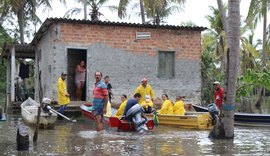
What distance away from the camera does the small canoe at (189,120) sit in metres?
14.9

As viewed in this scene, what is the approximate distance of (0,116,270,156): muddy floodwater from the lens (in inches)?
379

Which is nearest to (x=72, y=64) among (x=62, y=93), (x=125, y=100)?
(x=62, y=93)

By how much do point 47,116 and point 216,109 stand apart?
214 inches

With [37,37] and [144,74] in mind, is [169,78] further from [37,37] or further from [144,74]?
[37,37]

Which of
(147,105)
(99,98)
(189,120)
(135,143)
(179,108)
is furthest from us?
(147,105)

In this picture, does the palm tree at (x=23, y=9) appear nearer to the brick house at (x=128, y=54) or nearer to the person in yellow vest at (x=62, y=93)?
the brick house at (x=128, y=54)

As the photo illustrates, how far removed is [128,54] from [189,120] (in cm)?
553

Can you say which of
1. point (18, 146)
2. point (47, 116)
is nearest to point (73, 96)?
point (47, 116)

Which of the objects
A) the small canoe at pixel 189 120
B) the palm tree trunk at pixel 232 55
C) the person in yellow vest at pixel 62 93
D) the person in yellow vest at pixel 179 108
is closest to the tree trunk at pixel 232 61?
the palm tree trunk at pixel 232 55

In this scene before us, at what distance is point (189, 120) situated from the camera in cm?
1510

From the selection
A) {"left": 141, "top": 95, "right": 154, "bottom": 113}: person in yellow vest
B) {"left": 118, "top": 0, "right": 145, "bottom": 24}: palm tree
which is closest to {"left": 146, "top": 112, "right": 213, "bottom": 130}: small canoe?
{"left": 141, "top": 95, "right": 154, "bottom": 113}: person in yellow vest

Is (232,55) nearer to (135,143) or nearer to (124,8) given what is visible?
(135,143)

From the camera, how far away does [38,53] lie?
923 inches

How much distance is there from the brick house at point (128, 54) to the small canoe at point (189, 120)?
14.1ft
